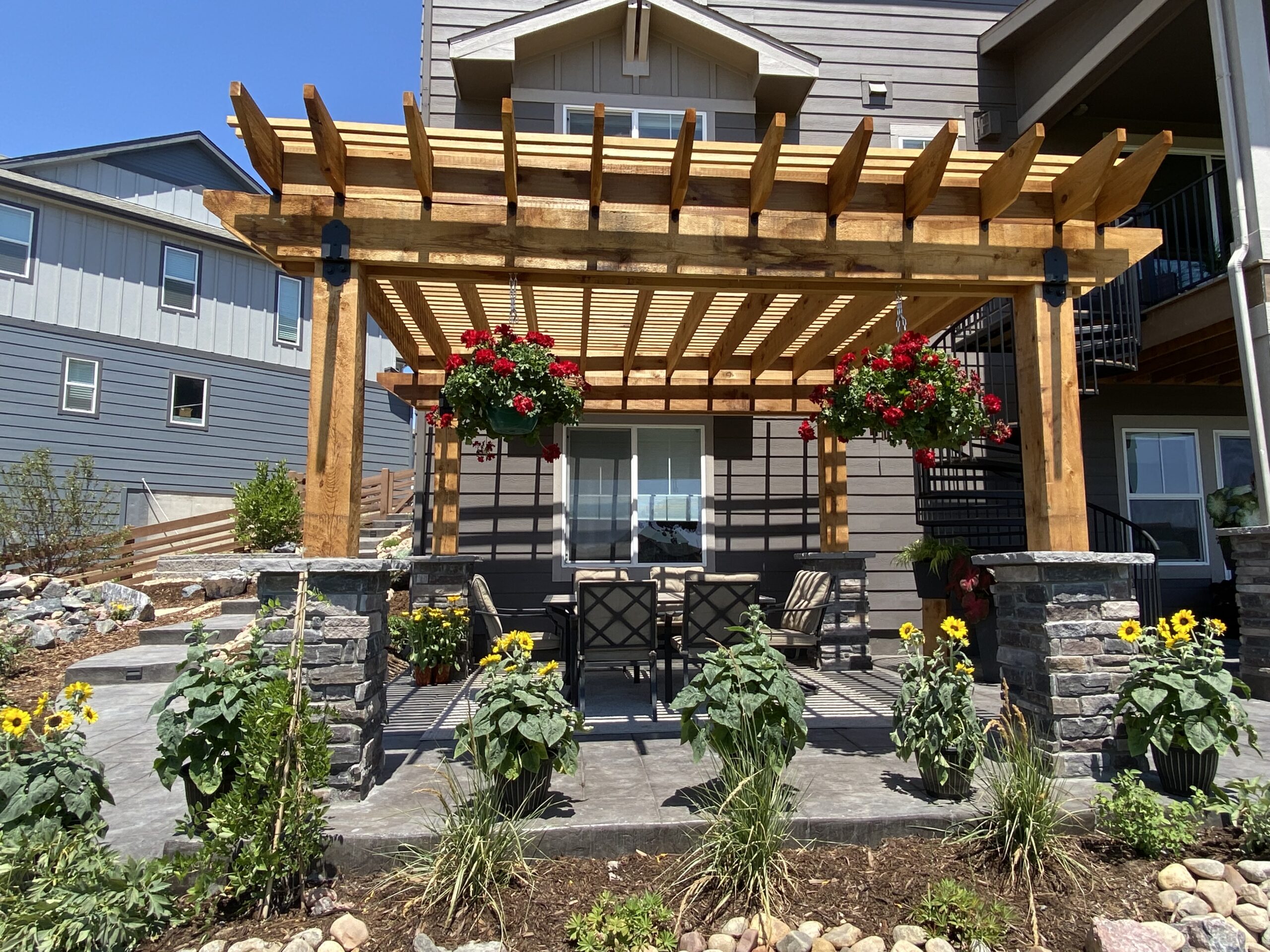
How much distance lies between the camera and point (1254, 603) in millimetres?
5754

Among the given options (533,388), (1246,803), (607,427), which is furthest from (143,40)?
(1246,803)

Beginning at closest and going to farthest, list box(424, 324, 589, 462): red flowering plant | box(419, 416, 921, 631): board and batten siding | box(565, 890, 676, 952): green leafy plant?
box(565, 890, 676, 952): green leafy plant → box(424, 324, 589, 462): red flowering plant → box(419, 416, 921, 631): board and batten siding

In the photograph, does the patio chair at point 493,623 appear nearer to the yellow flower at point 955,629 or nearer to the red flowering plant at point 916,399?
the red flowering plant at point 916,399

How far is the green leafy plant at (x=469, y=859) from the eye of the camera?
2705 millimetres

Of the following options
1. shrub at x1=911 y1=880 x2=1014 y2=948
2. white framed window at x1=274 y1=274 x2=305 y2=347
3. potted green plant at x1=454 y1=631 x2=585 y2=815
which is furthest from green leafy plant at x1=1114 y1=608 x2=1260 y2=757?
white framed window at x1=274 y1=274 x2=305 y2=347

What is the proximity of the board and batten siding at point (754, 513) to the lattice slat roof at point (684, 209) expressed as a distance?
3455 millimetres

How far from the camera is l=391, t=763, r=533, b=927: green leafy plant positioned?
2705 millimetres

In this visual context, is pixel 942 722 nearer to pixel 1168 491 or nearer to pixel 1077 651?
pixel 1077 651

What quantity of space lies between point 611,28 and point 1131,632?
23.9ft

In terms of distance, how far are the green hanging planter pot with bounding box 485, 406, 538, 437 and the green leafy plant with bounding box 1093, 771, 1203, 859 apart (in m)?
3.00

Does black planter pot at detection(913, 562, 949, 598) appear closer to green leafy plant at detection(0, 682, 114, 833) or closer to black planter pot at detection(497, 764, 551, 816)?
black planter pot at detection(497, 764, 551, 816)

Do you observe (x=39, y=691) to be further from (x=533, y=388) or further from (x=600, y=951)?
(x=600, y=951)

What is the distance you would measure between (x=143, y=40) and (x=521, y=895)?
45.1ft

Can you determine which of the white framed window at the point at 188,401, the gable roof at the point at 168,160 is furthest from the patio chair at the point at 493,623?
the gable roof at the point at 168,160
